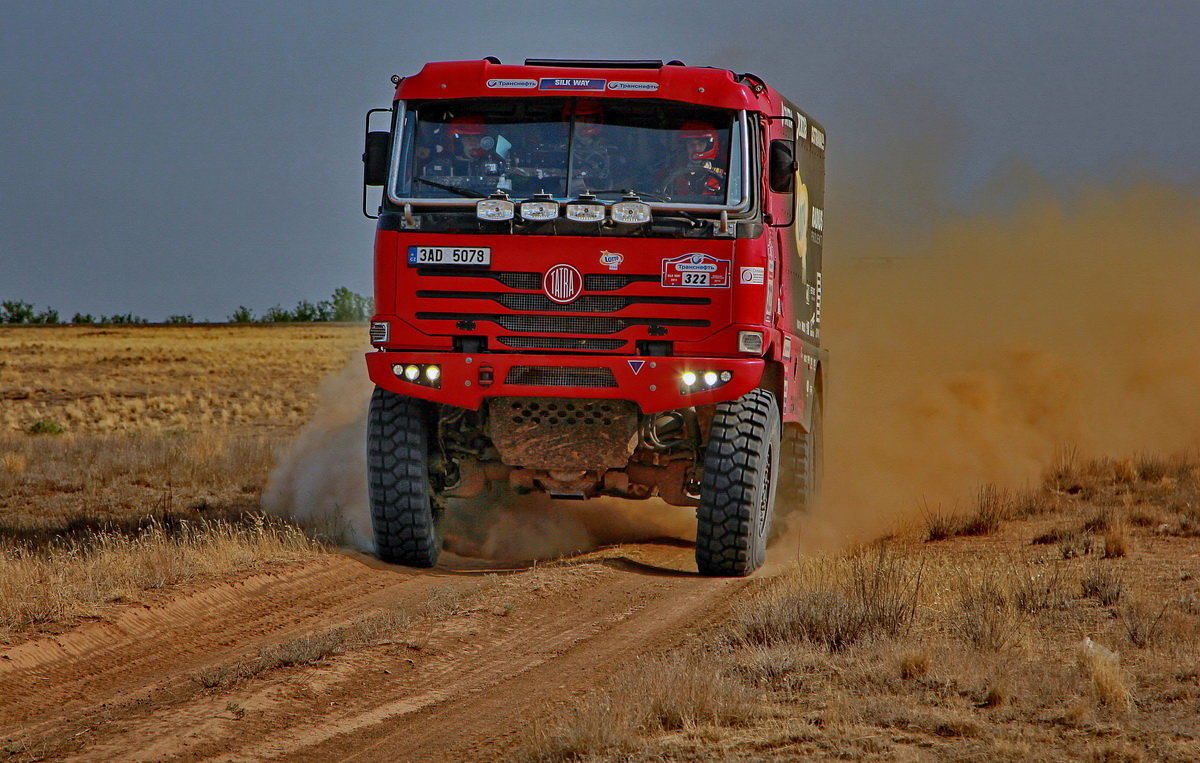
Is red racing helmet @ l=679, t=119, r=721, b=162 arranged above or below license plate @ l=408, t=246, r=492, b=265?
above

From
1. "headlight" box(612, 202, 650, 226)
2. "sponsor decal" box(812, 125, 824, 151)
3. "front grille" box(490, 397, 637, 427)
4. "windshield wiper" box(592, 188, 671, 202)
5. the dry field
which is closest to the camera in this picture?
the dry field

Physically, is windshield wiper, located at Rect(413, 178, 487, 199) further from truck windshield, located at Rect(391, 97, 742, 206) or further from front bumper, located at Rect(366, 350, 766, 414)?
front bumper, located at Rect(366, 350, 766, 414)

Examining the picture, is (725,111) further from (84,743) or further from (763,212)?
(84,743)

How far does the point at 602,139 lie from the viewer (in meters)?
11.1

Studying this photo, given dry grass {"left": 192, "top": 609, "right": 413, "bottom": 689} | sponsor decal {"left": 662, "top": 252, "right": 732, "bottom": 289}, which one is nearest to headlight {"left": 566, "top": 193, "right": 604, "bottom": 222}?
sponsor decal {"left": 662, "top": 252, "right": 732, "bottom": 289}

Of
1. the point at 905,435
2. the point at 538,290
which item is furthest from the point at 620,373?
the point at 905,435

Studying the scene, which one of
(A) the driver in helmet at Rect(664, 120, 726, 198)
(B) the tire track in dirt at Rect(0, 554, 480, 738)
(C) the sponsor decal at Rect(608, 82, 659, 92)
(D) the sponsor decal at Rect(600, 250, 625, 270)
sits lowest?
(B) the tire track in dirt at Rect(0, 554, 480, 738)

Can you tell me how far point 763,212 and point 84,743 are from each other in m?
6.57

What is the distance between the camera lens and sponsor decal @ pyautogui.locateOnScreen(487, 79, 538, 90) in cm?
1122

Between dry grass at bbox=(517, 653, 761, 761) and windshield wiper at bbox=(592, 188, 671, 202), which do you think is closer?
dry grass at bbox=(517, 653, 761, 761)

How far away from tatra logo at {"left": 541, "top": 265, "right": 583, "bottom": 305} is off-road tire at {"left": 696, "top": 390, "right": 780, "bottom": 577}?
1.56m

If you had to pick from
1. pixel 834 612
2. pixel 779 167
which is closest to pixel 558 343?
pixel 779 167

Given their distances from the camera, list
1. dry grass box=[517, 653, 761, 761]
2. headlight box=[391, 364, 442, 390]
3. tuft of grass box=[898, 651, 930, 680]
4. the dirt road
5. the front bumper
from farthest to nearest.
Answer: headlight box=[391, 364, 442, 390], the front bumper, tuft of grass box=[898, 651, 930, 680], the dirt road, dry grass box=[517, 653, 761, 761]

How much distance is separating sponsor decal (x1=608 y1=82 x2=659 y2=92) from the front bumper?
6.98ft
